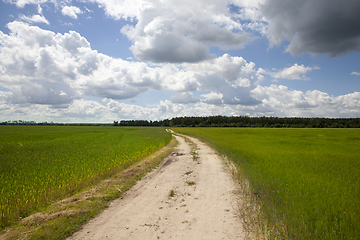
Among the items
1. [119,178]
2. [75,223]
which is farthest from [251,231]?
[119,178]

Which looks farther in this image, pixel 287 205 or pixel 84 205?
pixel 84 205

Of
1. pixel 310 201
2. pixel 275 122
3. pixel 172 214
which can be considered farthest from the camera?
pixel 275 122

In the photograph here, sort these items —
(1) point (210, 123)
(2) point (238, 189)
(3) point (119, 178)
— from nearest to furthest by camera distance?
(2) point (238, 189)
(3) point (119, 178)
(1) point (210, 123)

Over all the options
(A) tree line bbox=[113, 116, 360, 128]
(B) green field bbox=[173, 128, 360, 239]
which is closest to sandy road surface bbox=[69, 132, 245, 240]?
(B) green field bbox=[173, 128, 360, 239]

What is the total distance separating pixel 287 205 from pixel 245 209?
168 centimetres

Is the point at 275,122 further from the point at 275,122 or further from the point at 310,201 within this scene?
the point at 310,201

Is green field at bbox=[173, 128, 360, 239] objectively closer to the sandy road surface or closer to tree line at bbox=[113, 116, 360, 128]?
the sandy road surface

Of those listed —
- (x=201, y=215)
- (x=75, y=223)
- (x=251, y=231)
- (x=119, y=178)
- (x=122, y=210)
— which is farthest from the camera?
(x=119, y=178)

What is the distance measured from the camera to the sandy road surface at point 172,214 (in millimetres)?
5652

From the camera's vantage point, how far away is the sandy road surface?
565 cm

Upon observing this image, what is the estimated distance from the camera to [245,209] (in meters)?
7.15

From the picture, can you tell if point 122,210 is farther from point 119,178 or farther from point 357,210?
point 357,210

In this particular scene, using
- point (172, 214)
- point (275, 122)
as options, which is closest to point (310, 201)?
point (172, 214)

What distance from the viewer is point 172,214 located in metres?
6.93
